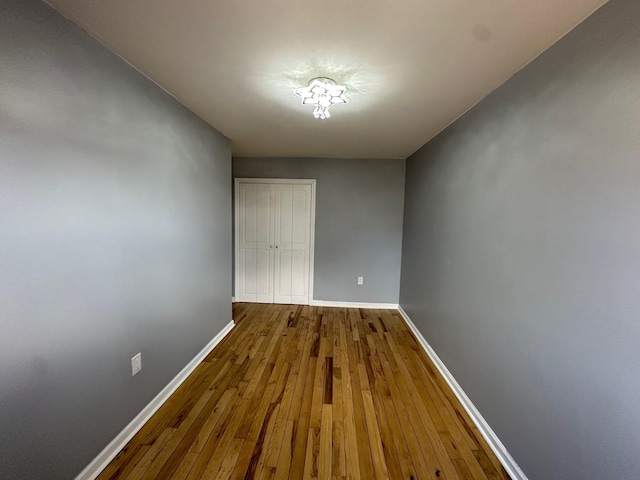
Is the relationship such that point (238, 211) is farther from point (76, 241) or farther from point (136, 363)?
point (76, 241)

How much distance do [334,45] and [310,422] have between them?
2329mm

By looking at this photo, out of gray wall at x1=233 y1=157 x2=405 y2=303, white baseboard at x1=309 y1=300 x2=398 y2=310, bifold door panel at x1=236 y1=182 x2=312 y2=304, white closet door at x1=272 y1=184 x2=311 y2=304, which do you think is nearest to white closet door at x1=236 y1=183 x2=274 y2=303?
bifold door panel at x1=236 y1=182 x2=312 y2=304

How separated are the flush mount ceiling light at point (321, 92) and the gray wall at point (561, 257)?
1.03m

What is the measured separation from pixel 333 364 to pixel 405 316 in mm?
1597

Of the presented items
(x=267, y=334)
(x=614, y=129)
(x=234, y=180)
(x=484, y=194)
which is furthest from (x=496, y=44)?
(x=234, y=180)

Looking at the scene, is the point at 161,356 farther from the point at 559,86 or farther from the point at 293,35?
the point at 559,86

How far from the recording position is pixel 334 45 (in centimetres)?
136

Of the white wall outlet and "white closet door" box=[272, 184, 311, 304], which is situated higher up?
"white closet door" box=[272, 184, 311, 304]

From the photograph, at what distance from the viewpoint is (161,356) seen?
1.99 metres

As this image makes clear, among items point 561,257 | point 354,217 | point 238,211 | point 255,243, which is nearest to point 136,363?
point 561,257

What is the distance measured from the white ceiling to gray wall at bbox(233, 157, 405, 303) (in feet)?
5.92

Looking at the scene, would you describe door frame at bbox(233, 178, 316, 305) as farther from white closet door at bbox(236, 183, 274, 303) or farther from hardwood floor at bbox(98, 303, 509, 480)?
hardwood floor at bbox(98, 303, 509, 480)

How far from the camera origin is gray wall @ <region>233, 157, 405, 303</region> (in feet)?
13.3

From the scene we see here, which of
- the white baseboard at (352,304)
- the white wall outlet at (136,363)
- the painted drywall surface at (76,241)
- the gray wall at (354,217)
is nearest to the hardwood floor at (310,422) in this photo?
the painted drywall surface at (76,241)
